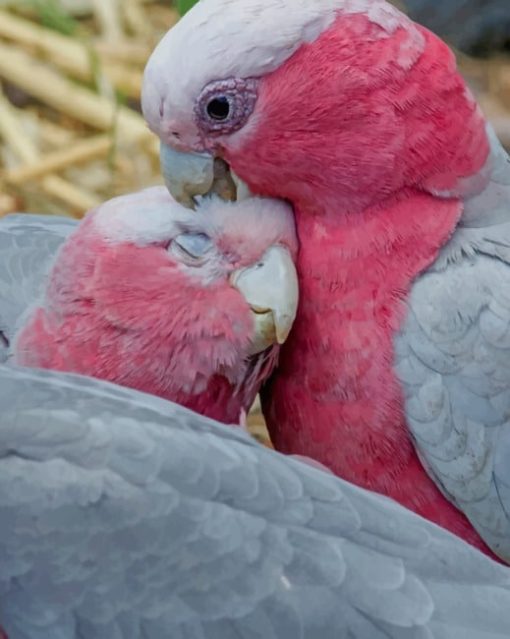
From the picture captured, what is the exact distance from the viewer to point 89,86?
2.65m

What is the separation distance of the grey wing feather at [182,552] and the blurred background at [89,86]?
1.34m

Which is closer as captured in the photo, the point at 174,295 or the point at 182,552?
the point at 182,552

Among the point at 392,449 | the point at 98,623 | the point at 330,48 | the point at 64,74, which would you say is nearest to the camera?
the point at 98,623

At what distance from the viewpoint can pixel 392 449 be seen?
1.27 m

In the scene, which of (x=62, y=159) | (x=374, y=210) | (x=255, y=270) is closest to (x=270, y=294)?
(x=255, y=270)

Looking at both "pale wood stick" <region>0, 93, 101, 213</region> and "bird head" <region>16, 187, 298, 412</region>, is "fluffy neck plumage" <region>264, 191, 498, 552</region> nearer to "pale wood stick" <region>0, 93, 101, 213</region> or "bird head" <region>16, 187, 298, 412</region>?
"bird head" <region>16, 187, 298, 412</region>

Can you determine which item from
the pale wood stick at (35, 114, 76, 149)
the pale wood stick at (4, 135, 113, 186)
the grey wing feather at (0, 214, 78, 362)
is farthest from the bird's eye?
the pale wood stick at (35, 114, 76, 149)

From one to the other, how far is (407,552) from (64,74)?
188cm

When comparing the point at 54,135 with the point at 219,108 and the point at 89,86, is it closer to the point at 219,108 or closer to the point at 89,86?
the point at 89,86

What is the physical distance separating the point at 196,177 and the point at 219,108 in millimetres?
92

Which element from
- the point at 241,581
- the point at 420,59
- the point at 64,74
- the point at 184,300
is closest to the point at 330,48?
the point at 420,59

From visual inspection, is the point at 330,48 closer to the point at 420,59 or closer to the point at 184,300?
the point at 420,59

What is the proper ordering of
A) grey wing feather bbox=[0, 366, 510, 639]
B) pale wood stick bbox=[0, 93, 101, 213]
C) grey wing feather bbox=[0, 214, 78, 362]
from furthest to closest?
pale wood stick bbox=[0, 93, 101, 213], grey wing feather bbox=[0, 214, 78, 362], grey wing feather bbox=[0, 366, 510, 639]

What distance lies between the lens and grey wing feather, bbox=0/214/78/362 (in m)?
1.43
